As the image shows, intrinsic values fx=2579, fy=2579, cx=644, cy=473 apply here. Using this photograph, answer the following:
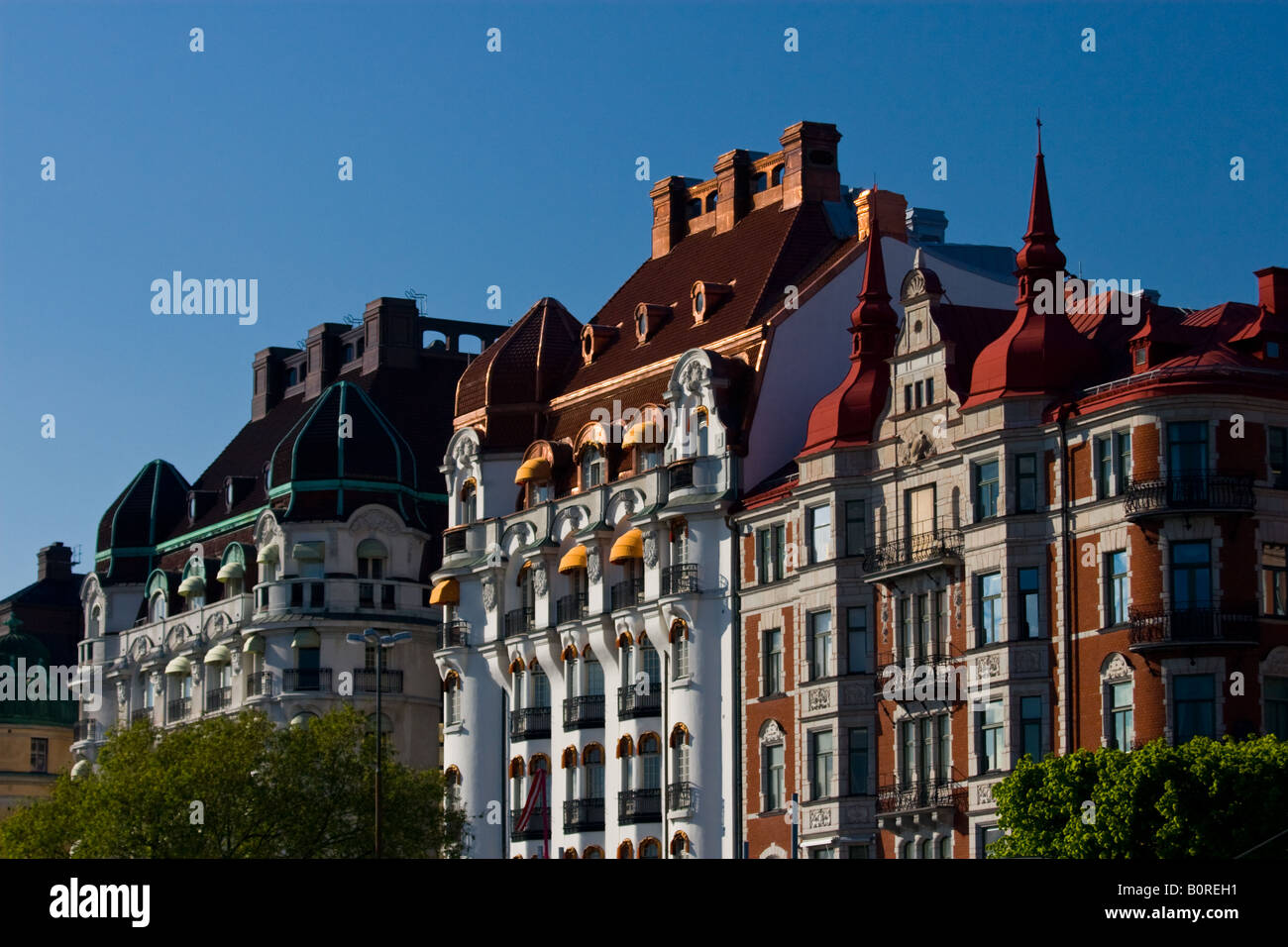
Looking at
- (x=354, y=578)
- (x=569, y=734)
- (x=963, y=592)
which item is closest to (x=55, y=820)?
(x=569, y=734)

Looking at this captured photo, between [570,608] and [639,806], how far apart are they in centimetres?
1030

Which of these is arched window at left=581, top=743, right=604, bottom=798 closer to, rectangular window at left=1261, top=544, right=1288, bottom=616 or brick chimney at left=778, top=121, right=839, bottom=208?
brick chimney at left=778, top=121, right=839, bottom=208

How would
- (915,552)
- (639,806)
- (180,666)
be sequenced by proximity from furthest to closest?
(180,666)
(639,806)
(915,552)

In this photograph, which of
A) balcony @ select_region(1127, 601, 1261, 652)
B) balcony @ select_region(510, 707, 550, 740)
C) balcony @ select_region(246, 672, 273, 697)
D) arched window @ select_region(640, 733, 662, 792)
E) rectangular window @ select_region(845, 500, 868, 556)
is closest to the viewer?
balcony @ select_region(1127, 601, 1261, 652)

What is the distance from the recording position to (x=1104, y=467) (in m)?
75.3

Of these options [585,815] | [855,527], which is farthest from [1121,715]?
[585,815]

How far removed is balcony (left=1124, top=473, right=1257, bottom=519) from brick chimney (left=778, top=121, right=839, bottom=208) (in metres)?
32.7

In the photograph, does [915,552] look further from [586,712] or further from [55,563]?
[55,563]

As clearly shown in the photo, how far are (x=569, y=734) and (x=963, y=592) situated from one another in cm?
2578

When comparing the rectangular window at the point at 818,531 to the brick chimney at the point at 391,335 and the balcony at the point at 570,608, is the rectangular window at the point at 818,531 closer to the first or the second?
the balcony at the point at 570,608

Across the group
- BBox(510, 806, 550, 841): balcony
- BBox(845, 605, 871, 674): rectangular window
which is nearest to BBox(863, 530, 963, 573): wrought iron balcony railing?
BBox(845, 605, 871, 674): rectangular window

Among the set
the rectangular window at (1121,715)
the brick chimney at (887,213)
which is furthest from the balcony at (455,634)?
the rectangular window at (1121,715)

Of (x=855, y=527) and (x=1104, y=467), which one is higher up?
(x=1104, y=467)

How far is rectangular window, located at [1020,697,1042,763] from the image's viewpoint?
75.3 metres
